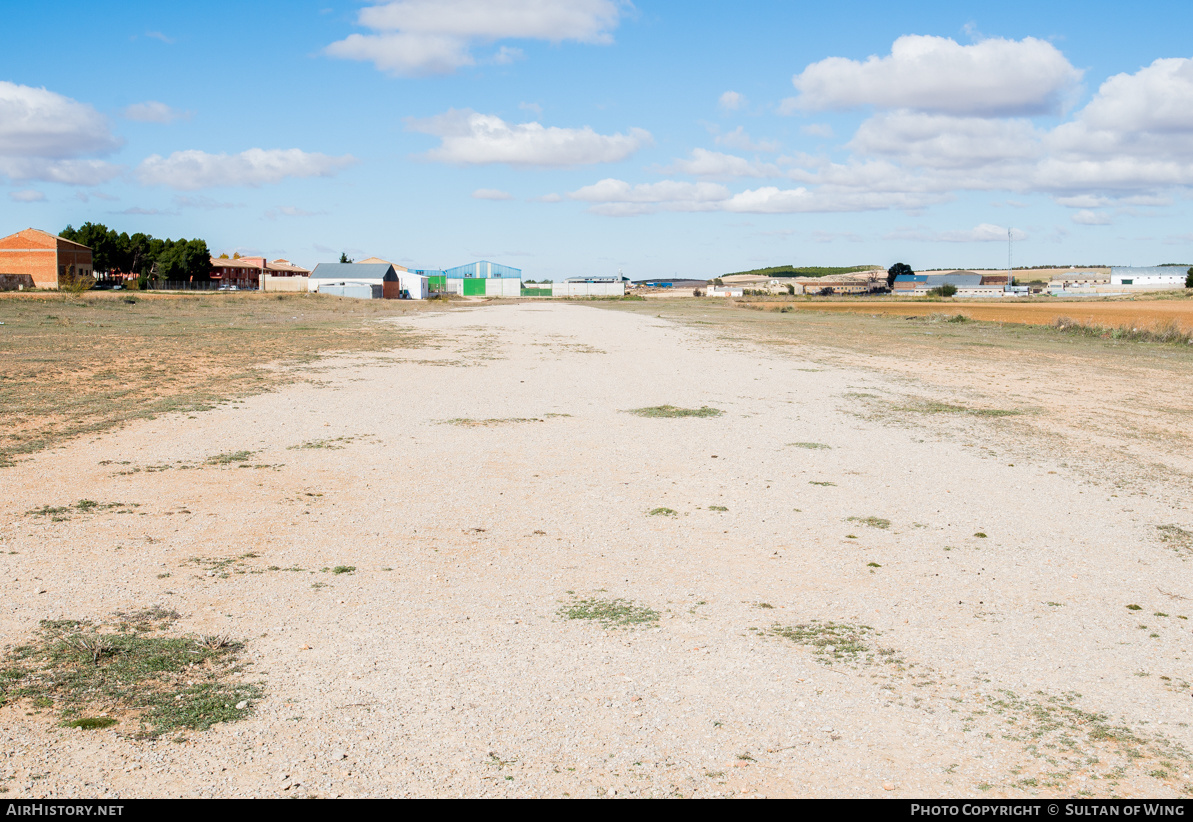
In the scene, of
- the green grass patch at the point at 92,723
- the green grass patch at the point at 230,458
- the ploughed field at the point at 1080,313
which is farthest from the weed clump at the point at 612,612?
the ploughed field at the point at 1080,313

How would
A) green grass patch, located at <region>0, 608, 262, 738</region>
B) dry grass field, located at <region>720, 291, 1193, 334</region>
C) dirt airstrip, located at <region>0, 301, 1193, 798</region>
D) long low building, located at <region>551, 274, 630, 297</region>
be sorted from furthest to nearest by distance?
long low building, located at <region>551, 274, 630, 297</region> → dry grass field, located at <region>720, 291, 1193, 334</region> → green grass patch, located at <region>0, 608, 262, 738</region> → dirt airstrip, located at <region>0, 301, 1193, 798</region>

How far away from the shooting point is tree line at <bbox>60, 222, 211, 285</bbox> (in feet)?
355

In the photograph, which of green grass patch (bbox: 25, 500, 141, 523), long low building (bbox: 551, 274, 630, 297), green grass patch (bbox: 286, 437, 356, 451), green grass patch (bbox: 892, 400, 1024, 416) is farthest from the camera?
long low building (bbox: 551, 274, 630, 297)

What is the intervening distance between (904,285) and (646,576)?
196 m

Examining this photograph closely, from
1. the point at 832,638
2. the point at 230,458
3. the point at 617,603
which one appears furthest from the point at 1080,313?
the point at 617,603

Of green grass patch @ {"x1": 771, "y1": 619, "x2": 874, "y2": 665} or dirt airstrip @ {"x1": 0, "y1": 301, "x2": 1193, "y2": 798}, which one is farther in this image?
green grass patch @ {"x1": 771, "y1": 619, "x2": 874, "y2": 665}

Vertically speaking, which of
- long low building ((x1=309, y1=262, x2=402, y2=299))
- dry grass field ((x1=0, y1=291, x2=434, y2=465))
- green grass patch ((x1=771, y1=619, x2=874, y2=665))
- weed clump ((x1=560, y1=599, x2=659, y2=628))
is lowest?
green grass patch ((x1=771, y1=619, x2=874, y2=665))

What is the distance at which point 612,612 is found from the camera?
5387 mm

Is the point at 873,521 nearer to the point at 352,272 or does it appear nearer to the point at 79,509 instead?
the point at 79,509

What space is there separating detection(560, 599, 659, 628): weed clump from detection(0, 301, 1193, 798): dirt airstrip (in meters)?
0.02

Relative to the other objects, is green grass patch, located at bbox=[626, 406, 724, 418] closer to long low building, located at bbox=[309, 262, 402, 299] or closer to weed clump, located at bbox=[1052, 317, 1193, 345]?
weed clump, located at bbox=[1052, 317, 1193, 345]

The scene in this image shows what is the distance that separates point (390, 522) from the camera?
24.3ft

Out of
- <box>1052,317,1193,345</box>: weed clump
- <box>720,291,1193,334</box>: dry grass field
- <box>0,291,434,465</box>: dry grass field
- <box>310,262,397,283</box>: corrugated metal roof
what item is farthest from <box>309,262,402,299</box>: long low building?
<box>1052,317,1193,345</box>: weed clump
